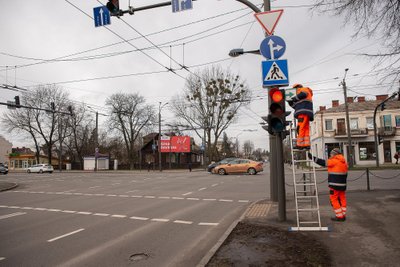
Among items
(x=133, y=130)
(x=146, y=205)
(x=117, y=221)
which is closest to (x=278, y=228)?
(x=117, y=221)

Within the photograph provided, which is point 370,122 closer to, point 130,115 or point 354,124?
point 354,124

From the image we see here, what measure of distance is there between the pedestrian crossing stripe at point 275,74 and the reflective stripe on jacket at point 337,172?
210 centimetres

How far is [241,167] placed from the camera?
26750mm

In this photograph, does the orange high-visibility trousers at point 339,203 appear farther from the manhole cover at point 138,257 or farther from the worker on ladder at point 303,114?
the manhole cover at point 138,257

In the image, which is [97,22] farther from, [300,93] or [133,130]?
[133,130]

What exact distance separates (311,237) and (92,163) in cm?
5484

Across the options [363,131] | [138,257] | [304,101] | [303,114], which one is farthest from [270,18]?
[363,131]

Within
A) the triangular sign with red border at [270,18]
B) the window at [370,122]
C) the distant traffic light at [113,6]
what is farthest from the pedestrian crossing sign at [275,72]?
the window at [370,122]

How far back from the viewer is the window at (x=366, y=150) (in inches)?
1569

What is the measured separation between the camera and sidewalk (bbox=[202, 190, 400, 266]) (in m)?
4.46


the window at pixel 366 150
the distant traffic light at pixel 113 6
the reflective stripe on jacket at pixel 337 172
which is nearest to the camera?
the reflective stripe on jacket at pixel 337 172

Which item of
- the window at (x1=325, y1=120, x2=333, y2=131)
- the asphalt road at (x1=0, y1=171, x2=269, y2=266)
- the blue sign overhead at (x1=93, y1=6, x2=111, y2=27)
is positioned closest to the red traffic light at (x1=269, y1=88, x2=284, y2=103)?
the asphalt road at (x1=0, y1=171, x2=269, y2=266)

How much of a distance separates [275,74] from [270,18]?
140 centimetres

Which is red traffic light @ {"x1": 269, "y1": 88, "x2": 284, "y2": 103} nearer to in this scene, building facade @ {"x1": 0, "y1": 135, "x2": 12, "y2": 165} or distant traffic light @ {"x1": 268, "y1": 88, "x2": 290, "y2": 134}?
distant traffic light @ {"x1": 268, "y1": 88, "x2": 290, "y2": 134}
